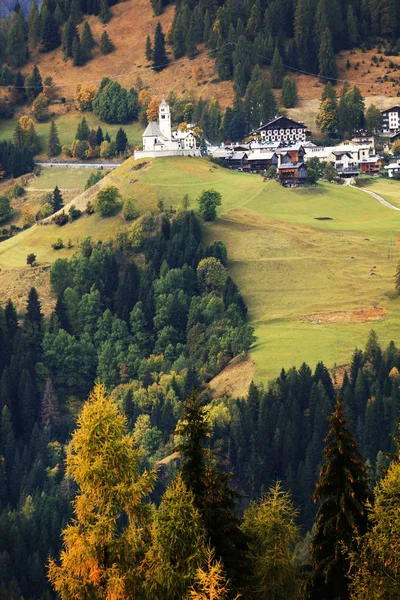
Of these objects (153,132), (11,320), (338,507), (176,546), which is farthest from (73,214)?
(176,546)

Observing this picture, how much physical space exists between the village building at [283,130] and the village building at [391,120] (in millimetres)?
11562

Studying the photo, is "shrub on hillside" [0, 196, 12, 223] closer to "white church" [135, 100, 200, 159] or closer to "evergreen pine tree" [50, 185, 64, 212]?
"evergreen pine tree" [50, 185, 64, 212]

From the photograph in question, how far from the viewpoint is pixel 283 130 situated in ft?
639

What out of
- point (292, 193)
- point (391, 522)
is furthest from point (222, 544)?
point (292, 193)

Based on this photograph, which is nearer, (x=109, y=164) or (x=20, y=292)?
(x=20, y=292)

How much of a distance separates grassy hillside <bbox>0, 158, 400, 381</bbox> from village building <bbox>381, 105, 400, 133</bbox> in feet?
87.4

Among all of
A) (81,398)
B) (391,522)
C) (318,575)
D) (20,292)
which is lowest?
(81,398)

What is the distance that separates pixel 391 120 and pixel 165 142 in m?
40.6

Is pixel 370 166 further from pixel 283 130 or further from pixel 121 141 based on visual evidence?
pixel 121 141

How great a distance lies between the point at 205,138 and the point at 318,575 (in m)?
162

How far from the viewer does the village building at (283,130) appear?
19412 cm

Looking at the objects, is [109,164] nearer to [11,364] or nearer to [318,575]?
→ [11,364]

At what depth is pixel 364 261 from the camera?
14262cm

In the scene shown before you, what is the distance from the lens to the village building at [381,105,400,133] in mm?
197375
